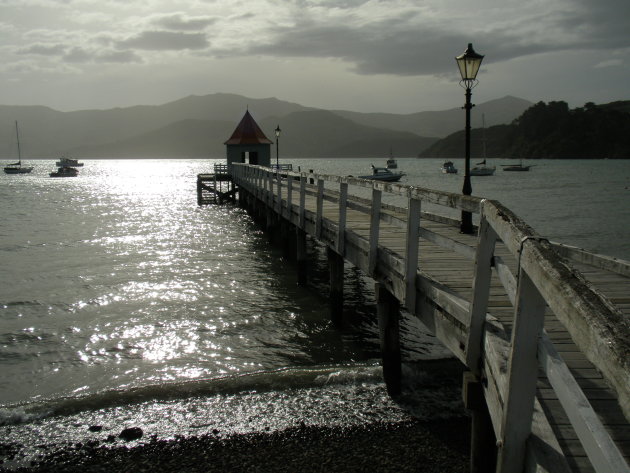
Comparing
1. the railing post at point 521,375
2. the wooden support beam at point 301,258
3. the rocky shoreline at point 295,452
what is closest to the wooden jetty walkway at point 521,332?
the railing post at point 521,375

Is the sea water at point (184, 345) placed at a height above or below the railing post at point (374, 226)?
below

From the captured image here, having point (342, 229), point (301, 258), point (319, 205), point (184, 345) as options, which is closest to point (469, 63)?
point (319, 205)

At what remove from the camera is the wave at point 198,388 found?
6727 mm

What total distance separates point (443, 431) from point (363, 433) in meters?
0.86

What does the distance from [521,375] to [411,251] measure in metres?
3.11

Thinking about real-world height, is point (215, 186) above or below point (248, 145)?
below

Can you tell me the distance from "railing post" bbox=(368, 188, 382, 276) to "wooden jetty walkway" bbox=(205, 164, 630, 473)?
0.02m

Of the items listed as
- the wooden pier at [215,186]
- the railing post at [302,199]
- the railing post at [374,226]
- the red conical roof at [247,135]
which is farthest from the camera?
the red conical roof at [247,135]

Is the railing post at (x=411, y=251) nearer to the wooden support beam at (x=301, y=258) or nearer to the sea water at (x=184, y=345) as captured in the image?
the sea water at (x=184, y=345)

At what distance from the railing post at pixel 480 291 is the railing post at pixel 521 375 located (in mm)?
1218

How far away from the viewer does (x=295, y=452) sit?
18.6 feet

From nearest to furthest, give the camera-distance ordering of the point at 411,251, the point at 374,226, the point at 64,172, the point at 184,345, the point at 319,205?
the point at 411,251 < the point at 374,226 < the point at 184,345 < the point at 319,205 < the point at 64,172

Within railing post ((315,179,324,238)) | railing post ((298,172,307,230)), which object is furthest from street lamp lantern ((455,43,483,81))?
railing post ((298,172,307,230))

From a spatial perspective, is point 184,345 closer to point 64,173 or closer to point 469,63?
point 469,63
